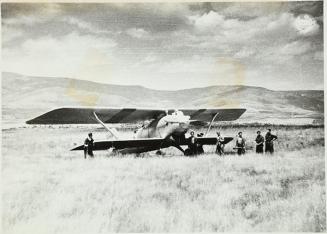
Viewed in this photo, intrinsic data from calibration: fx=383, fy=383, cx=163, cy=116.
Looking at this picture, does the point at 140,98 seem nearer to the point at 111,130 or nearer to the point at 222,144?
the point at 111,130

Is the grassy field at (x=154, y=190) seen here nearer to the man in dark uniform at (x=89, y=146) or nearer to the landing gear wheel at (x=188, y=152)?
the man in dark uniform at (x=89, y=146)

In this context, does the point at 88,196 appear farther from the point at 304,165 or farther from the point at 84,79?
the point at 304,165

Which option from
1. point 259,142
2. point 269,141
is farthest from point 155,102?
point 269,141

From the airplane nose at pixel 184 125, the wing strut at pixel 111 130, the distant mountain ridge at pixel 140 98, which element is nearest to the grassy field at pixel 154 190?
the distant mountain ridge at pixel 140 98

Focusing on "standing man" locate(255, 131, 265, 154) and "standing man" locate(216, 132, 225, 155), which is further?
"standing man" locate(216, 132, 225, 155)

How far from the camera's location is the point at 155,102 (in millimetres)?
6352

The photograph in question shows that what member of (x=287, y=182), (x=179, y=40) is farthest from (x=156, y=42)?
(x=287, y=182)

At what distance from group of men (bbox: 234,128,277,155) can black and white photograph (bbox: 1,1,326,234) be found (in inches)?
0.9

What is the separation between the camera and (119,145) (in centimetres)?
673

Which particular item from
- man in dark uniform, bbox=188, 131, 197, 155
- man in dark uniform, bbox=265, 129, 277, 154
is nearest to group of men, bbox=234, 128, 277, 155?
man in dark uniform, bbox=265, 129, 277, 154

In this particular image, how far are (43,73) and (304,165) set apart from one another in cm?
427

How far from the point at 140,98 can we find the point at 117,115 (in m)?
0.56

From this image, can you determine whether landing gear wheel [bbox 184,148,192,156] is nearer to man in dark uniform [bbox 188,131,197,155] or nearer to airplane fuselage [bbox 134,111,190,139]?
man in dark uniform [bbox 188,131,197,155]

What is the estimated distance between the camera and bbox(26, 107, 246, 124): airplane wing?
5.98m
